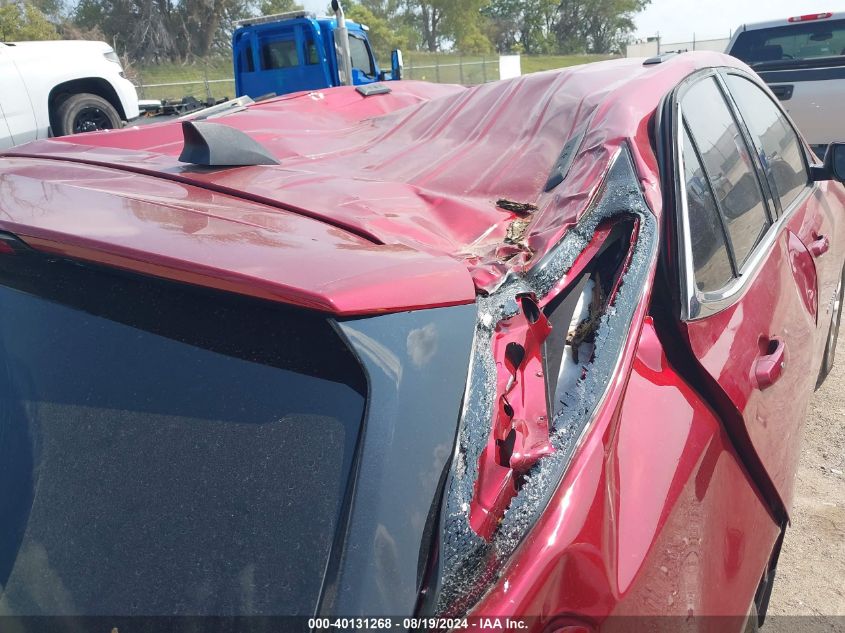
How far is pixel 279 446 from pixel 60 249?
20.7 inches

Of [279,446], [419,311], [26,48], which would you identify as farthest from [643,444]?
[26,48]

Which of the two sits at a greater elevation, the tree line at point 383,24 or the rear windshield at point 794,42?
the tree line at point 383,24

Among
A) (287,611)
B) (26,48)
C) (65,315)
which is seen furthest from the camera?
(26,48)

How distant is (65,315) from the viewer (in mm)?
1308

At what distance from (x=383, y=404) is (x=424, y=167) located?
1480 millimetres

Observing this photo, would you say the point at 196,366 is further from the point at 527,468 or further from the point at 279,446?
the point at 527,468

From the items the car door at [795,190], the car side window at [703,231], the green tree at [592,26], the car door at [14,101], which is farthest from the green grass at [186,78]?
the green tree at [592,26]

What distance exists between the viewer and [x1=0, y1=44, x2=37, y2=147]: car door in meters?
7.34

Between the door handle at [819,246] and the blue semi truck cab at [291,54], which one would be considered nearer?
the door handle at [819,246]

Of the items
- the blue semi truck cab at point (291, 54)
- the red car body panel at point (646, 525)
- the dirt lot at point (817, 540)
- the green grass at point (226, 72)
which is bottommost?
the dirt lot at point (817, 540)

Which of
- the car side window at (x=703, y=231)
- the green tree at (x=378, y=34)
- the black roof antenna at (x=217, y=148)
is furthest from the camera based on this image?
the green tree at (x=378, y=34)

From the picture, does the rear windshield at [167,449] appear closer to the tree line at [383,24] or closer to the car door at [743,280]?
the car door at [743,280]

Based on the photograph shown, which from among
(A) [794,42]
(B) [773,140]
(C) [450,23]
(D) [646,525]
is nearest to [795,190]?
(B) [773,140]

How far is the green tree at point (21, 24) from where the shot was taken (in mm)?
30531
